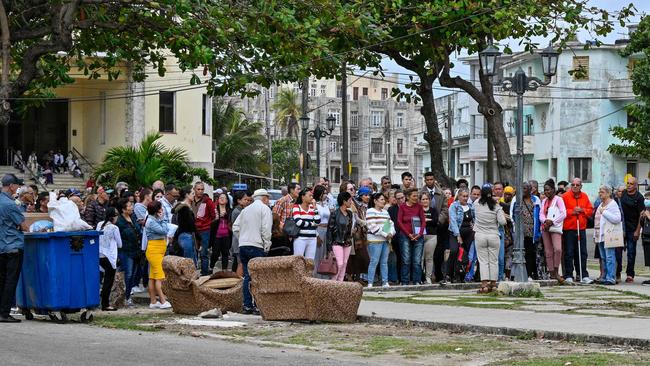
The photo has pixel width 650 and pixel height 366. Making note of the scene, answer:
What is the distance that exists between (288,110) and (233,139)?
33189 millimetres

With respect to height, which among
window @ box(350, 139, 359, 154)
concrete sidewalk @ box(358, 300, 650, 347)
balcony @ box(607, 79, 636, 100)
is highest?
balcony @ box(607, 79, 636, 100)

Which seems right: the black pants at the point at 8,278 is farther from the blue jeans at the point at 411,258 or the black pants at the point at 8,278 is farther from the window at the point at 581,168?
the window at the point at 581,168

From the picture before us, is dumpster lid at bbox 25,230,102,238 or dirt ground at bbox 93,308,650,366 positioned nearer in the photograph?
dirt ground at bbox 93,308,650,366

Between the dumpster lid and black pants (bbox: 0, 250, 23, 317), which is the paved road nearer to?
black pants (bbox: 0, 250, 23, 317)

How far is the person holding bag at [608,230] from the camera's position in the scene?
76.5 feet

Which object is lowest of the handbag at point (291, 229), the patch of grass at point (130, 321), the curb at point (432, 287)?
the patch of grass at point (130, 321)

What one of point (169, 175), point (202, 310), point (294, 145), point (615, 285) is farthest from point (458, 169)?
point (202, 310)

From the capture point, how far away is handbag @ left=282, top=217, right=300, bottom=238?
19.0 m

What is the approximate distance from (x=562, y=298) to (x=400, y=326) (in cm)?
481

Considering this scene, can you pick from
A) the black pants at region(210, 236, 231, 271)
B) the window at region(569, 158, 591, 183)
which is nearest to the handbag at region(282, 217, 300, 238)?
the black pants at region(210, 236, 231, 271)

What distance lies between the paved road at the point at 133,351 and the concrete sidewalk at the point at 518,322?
2714mm

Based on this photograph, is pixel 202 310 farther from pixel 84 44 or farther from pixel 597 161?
pixel 597 161

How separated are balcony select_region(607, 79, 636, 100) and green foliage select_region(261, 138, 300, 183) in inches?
1161

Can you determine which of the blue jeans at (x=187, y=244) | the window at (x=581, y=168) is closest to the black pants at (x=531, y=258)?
the blue jeans at (x=187, y=244)
